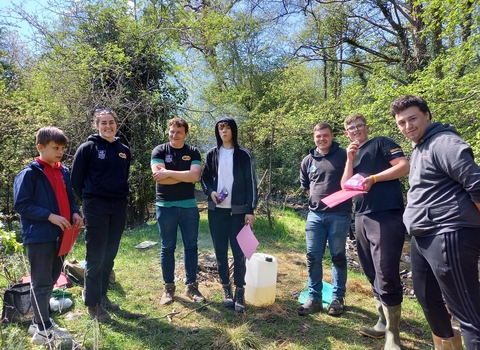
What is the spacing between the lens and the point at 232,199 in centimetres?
303

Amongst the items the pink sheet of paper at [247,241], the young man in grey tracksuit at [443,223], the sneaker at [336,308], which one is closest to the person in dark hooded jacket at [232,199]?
the pink sheet of paper at [247,241]

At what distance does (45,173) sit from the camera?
2.40 metres

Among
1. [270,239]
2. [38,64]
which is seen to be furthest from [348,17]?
[38,64]

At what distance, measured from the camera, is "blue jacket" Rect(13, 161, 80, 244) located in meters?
2.25

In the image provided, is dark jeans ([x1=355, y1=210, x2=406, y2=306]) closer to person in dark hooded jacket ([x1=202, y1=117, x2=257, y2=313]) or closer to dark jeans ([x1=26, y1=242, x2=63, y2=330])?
person in dark hooded jacket ([x1=202, y1=117, x2=257, y2=313])

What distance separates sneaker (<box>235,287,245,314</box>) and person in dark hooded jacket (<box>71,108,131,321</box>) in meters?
1.23

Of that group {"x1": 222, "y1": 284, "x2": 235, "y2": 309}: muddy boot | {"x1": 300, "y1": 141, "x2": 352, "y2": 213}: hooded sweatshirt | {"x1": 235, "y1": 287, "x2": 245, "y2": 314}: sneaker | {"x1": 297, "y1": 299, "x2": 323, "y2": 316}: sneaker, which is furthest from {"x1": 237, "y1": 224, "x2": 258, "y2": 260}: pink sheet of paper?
{"x1": 297, "y1": 299, "x2": 323, "y2": 316}: sneaker

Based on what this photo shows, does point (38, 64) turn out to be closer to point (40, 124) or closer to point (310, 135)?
point (40, 124)

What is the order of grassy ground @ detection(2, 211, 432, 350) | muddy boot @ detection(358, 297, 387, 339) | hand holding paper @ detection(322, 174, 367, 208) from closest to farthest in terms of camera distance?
1. hand holding paper @ detection(322, 174, 367, 208)
2. grassy ground @ detection(2, 211, 432, 350)
3. muddy boot @ detection(358, 297, 387, 339)

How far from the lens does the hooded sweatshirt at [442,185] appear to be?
5.41 feet

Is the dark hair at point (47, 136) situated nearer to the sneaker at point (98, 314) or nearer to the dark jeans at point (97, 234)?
the dark jeans at point (97, 234)

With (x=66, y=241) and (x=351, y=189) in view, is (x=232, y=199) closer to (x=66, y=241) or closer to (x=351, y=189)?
(x=351, y=189)

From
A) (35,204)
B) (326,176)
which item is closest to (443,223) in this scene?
(326,176)

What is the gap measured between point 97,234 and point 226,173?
1.32 meters
